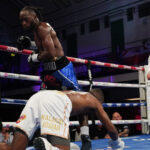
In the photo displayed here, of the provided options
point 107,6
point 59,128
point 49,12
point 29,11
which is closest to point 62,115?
point 59,128

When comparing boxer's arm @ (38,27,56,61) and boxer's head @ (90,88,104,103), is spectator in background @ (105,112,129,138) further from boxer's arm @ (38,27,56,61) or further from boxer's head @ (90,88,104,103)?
boxer's arm @ (38,27,56,61)

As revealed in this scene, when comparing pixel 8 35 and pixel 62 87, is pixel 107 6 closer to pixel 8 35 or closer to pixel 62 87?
pixel 8 35

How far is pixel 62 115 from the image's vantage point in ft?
3.81

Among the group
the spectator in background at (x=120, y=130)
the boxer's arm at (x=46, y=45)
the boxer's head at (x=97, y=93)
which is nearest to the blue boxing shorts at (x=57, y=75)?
the boxer's arm at (x=46, y=45)

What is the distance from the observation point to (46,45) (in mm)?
1338

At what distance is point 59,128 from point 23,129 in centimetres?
17

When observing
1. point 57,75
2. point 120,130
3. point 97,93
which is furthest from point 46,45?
point 120,130

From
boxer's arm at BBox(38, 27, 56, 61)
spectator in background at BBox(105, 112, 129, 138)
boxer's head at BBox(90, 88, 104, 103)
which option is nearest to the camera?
boxer's arm at BBox(38, 27, 56, 61)

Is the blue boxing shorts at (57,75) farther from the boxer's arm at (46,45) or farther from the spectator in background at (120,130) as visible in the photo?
the spectator in background at (120,130)

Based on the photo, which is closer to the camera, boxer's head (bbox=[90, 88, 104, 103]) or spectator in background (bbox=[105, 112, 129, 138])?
boxer's head (bbox=[90, 88, 104, 103])

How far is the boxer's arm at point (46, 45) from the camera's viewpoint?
4.39ft

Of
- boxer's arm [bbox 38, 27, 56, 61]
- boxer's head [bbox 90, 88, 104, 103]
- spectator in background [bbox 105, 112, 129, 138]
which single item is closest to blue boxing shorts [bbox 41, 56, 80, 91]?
boxer's arm [bbox 38, 27, 56, 61]

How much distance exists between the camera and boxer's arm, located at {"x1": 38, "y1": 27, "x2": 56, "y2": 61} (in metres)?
1.34

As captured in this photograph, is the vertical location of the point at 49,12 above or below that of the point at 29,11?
above
